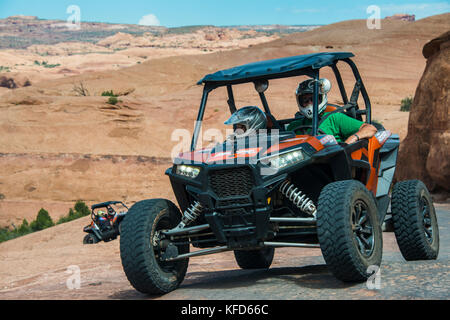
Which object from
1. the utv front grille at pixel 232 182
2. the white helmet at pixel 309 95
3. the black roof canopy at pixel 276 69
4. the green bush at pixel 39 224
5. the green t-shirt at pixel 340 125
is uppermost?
the black roof canopy at pixel 276 69

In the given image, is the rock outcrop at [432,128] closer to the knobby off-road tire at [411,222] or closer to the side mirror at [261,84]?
the knobby off-road tire at [411,222]

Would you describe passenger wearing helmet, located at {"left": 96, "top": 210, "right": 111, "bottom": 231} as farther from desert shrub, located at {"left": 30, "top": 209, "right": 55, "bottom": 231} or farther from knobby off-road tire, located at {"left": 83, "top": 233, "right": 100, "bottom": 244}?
desert shrub, located at {"left": 30, "top": 209, "right": 55, "bottom": 231}

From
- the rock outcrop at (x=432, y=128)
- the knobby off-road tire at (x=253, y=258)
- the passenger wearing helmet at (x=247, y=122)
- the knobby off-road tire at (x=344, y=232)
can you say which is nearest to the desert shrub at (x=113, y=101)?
the rock outcrop at (x=432, y=128)

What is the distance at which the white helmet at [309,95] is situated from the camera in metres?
6.54

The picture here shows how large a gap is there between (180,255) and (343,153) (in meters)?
1.79

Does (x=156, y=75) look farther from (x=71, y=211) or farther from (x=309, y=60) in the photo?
(x=309, y=60)

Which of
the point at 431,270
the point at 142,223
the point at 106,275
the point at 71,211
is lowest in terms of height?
the point at 71,211

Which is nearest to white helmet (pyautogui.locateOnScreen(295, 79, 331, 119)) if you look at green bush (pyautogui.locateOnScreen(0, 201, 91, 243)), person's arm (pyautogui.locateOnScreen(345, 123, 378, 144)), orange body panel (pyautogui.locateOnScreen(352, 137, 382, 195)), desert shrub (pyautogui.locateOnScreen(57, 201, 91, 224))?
person's arm (pyautogui.locateOnScreen(345, 123, 378, 144))

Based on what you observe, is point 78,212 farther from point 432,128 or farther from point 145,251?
point 145,251

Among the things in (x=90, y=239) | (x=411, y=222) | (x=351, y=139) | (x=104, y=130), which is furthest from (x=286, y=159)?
(x=104, y=130)

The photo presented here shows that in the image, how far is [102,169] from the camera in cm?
2658

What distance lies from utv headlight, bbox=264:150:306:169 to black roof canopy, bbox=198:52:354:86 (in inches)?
42.1

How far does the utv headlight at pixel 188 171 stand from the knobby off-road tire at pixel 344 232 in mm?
1165
